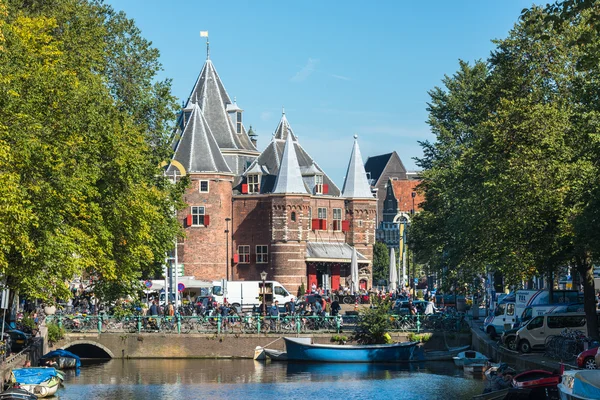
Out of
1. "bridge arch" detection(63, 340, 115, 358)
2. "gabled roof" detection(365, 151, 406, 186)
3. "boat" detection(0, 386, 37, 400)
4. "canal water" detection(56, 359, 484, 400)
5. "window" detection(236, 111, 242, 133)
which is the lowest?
"canal water" detection(56, 359, 484, 400)

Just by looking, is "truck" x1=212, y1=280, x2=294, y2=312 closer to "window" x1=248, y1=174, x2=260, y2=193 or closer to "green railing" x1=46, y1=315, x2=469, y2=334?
"window" x1=248, y1=174, x2=260, y2=193

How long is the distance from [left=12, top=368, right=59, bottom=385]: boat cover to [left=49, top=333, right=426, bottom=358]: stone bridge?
17489 mm

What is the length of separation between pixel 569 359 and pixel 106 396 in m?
16.4

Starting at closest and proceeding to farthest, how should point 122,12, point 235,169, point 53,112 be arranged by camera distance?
point 53,112 → point 122,12 → point 235,169

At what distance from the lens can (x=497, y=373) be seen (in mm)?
35125

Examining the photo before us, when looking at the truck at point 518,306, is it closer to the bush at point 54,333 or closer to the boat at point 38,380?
the bush at point 54,333

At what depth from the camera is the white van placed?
138 feet

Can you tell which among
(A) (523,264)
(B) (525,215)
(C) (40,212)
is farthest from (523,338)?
(C) (40,212)

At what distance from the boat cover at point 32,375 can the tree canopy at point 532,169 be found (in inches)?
711

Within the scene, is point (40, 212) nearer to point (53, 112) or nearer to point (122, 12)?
point (53, 112)

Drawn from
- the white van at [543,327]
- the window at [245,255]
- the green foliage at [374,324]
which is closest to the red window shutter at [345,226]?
the window at [245,255]

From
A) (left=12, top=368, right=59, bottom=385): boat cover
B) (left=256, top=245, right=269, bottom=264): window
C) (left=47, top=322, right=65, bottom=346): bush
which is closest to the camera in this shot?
(left=12, top=368, right=59, bottom=385): boat cover

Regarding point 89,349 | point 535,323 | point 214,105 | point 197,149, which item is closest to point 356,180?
point 214,105

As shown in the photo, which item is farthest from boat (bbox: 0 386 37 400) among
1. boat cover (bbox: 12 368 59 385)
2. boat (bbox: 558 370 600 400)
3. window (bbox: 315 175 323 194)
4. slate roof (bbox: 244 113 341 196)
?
window (bbox: 315 175 323 194)
